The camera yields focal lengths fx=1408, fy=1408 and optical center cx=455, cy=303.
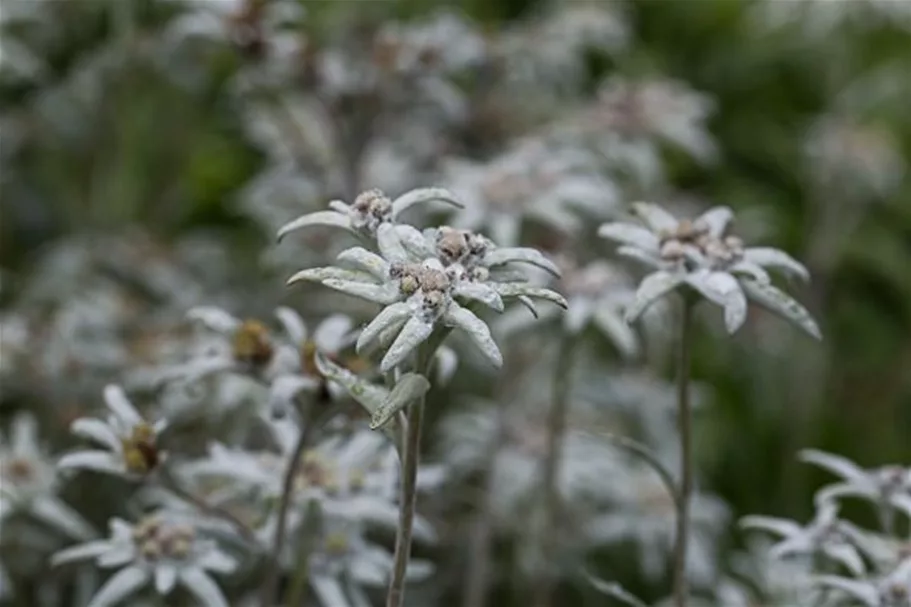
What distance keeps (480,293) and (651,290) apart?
11.0 inches

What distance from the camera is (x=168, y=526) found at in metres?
1.47

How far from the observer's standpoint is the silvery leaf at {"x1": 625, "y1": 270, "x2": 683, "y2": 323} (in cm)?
131

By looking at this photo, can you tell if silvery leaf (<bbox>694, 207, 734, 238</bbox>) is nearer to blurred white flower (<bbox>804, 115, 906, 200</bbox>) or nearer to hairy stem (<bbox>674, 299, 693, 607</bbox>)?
hairy stem (<bbox>674, 299, 693, 607</bbox>)

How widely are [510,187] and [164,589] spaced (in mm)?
856

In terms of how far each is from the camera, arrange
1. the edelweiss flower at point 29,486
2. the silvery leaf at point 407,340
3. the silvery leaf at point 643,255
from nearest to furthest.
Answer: the silvery leaf at point 407,340 → the silvery leaf at point 643,255 → the edelweiss flower at point 29,486

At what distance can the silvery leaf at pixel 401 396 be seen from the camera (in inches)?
41.1

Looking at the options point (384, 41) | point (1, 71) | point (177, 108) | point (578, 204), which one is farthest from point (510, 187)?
point (177, 108)

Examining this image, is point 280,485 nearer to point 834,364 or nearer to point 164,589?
point 164,589

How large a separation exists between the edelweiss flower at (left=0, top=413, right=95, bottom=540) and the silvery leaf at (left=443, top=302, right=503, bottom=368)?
0.75 m

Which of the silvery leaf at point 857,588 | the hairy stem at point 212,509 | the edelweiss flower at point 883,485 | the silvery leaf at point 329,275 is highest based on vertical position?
the edelweiss flower at point 883,485

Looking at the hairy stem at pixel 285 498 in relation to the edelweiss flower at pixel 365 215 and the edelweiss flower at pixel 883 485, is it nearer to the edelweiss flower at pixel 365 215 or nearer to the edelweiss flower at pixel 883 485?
the edelweiss flower at pixel 365 215

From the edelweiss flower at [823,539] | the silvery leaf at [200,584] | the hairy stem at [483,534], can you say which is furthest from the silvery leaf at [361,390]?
the hairy stem at [483,534]

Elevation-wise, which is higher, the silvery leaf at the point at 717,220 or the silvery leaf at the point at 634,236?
the silvery leaf at the point at 717,220

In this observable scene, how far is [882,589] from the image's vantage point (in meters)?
1.35
